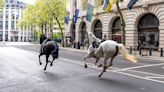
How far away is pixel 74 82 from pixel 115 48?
233 centimetres

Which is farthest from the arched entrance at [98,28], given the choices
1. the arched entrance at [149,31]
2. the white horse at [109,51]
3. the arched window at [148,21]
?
the white horse at [109,51]

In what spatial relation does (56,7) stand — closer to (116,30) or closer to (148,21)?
(116,30)

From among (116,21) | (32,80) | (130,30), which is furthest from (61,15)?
(32,80)

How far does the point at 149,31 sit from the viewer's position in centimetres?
4056

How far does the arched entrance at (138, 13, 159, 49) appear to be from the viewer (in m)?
39.4

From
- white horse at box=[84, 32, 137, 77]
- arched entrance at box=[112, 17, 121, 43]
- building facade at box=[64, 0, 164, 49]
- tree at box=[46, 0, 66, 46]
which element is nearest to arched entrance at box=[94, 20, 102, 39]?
building facade at box=[64, 0, 164, 49]

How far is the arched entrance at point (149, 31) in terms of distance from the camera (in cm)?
3944

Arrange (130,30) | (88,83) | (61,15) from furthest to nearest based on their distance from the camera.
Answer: (61,15) → (130,30) → (88,83)

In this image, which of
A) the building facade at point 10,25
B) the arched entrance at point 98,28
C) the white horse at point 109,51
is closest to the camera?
the white horse at point 109,51

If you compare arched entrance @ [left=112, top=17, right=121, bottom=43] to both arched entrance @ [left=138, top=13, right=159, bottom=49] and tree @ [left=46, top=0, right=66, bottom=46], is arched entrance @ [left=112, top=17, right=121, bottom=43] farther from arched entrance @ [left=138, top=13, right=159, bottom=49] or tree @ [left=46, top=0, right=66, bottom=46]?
tree @ [left=46, top=0, right=66, bottom=46]

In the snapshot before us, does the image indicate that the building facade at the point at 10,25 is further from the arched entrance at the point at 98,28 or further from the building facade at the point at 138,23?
the building facade at the point at 138,23

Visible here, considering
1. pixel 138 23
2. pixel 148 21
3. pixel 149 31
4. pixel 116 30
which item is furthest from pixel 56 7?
pixel 149 31

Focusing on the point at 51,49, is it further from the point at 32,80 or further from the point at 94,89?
the point at 94,89

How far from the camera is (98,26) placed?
53156mm
